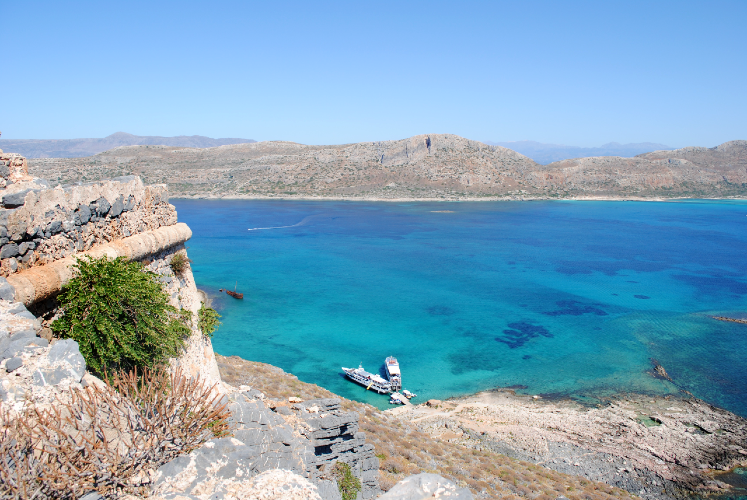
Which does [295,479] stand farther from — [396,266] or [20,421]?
[396,266]

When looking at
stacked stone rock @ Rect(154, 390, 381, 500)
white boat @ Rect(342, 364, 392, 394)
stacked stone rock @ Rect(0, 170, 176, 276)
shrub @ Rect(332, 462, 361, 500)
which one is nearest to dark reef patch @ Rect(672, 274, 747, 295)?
white boat @ Rect(342, 364, 392, 394)

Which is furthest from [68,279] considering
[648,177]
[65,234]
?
[648,177]

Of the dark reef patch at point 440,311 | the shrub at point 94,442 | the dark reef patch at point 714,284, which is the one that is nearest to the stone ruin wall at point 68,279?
the shrub at point 94,442

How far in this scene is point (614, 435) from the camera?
19.2 metres

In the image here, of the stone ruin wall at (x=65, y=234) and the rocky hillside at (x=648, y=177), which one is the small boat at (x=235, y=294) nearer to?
the stone ruin wall at (x=65, y=234)

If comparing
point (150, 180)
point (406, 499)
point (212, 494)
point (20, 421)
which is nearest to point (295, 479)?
point (212, 494)

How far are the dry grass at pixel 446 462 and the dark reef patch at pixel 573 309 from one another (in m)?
24.0

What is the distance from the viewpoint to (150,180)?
109m

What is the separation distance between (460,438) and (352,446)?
32.1 ft

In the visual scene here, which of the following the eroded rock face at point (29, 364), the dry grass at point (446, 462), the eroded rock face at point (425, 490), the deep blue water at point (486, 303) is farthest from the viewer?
the deep blue water at point (486, 303)

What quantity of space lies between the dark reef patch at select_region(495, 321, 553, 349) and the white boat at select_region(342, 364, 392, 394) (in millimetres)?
11154

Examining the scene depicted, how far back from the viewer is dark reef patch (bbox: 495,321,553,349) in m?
31.7

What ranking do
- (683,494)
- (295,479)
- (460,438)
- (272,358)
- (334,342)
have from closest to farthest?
(295,479), (683,494), (460,438), (272,358), (334,342)

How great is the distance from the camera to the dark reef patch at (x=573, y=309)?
37594 mm
